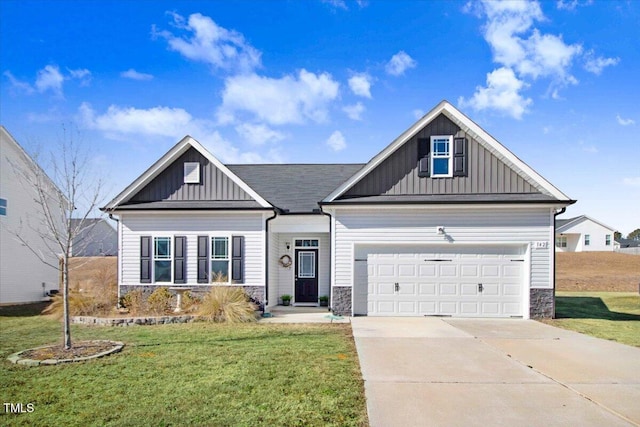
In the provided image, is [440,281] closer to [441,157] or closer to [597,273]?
[441,157]

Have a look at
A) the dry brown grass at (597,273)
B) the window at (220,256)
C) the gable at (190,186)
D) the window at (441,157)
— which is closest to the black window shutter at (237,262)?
the window at (220,256)

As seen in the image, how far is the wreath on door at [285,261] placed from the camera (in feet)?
54.6

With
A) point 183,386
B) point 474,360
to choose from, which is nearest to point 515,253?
point 474,360

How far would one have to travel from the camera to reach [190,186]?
15.2 metres

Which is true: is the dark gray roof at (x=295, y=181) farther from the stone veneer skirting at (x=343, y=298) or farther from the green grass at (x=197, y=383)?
the green grass at (x=197, y=383)

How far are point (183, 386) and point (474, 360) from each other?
5219 mm

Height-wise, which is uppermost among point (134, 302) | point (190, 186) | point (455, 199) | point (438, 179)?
point (438, 179)

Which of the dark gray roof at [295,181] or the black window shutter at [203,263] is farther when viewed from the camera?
the dark gray roof at [295,181]

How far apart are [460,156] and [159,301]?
10714 millimetres

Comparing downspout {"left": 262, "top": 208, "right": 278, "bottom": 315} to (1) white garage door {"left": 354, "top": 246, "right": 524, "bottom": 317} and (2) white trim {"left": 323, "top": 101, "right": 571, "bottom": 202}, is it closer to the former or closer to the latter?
(2) white trim {"left": 323, "top": 101, "right": 571, "bottom": 202}

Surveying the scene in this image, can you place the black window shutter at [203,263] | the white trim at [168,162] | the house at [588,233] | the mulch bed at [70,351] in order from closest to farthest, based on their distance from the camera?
the mulch bed at [70,351] < the black window shutter at [203,263] < the white trim at [168,162] < the house at [588,233]

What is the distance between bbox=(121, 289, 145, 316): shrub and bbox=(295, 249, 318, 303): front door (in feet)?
18.3

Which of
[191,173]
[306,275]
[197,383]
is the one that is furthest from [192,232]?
[197,383]

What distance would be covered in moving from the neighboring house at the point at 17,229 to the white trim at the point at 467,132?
39.7 ft
